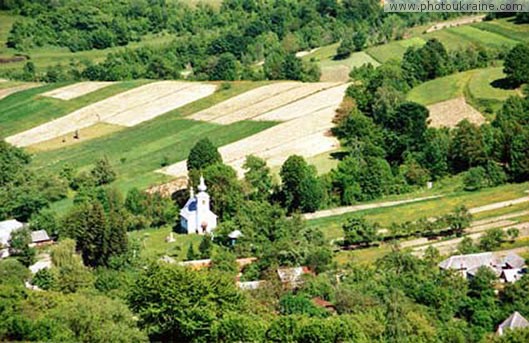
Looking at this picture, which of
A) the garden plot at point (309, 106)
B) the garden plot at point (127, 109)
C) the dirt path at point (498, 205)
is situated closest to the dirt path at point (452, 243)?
the dirt path at point (498, 205)

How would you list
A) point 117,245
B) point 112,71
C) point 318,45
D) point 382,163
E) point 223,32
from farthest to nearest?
point 223,32
point 318,45
point 112,71
point 382,163
point 117,245

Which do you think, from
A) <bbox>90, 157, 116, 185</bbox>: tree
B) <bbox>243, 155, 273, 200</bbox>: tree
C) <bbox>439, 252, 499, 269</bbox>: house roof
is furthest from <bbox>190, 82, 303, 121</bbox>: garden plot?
<bbox>439, 252, 499, 269</bbox>: house roof

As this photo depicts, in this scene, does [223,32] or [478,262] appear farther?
[223,32]

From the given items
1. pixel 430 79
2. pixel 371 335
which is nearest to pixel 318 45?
pixel 430 79

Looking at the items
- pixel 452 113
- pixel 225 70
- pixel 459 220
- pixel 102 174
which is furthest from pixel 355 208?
pixel 225 70

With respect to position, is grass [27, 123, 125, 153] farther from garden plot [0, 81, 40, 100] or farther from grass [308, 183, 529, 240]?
grass [308, 183, 529, 240]

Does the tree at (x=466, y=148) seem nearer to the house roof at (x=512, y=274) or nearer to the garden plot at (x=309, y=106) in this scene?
the garden plot at (x=309, y=106)

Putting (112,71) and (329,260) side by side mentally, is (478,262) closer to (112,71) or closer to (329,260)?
(329,260)
